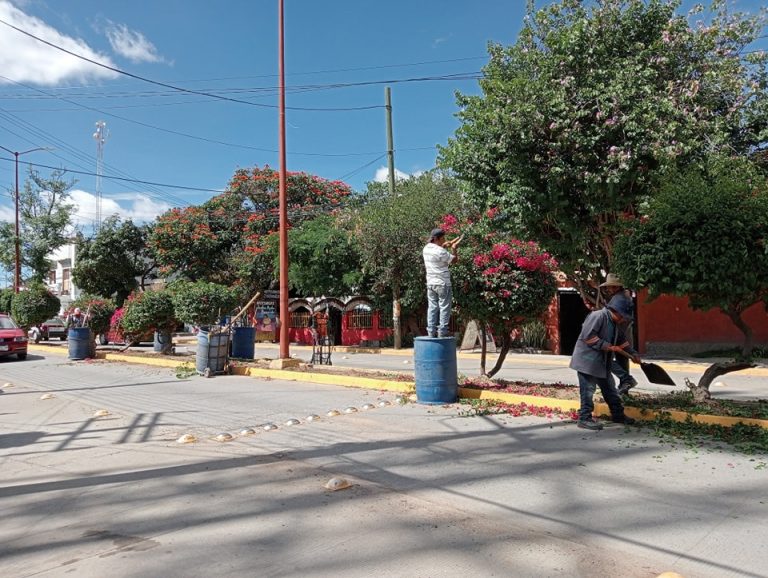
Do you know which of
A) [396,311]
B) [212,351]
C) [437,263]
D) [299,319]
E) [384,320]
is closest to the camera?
[437,263]

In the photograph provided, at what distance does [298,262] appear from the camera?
25047 mm

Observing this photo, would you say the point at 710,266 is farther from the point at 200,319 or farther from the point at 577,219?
the point at 200,319

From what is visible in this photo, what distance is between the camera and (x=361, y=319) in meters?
27.5

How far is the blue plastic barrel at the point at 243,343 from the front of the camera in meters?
15.5

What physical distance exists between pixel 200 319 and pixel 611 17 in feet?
36.3

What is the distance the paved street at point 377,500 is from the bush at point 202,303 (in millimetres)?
6918

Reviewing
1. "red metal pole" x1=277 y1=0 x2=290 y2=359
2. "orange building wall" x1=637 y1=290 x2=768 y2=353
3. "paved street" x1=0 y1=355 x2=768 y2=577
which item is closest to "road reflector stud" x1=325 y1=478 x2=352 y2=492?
"paved street" x1=0 y1=355 x2=768 y2=577

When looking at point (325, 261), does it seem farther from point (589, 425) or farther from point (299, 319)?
point (589, 425)

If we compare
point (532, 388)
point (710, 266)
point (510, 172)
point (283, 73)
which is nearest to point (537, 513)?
point (710, 266)

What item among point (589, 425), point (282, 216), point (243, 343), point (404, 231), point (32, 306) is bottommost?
point (589, 425)

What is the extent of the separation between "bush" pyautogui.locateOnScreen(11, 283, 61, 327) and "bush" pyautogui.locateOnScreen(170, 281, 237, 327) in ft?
35.6

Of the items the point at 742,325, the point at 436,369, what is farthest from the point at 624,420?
the point at 436,369

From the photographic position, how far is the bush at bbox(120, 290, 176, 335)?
16016mm

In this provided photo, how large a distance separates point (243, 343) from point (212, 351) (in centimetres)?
255
